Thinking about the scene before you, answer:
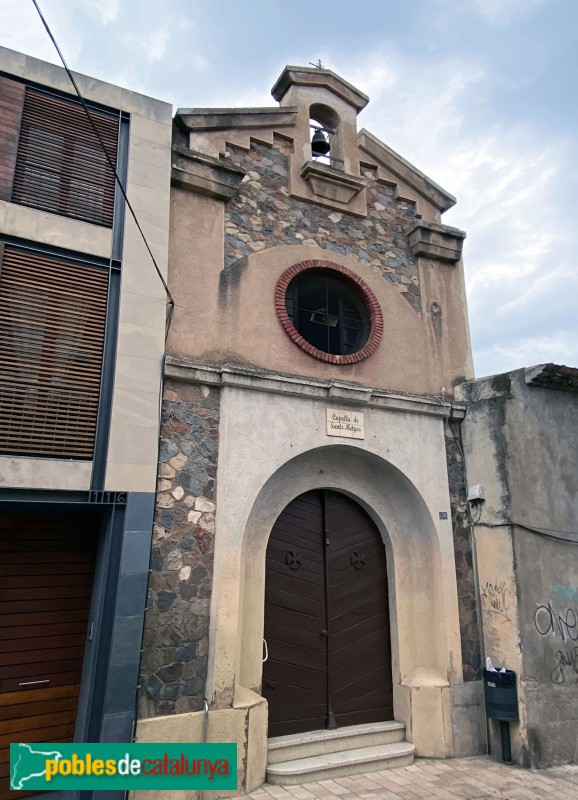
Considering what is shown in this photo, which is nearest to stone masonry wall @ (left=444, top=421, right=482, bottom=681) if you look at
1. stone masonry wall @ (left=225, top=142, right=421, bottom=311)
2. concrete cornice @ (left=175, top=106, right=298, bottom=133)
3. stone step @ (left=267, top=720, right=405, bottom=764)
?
stone step @ (left=267, top=720, right=405, bottom=764)

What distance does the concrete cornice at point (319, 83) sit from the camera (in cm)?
791

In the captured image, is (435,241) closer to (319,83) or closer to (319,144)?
(319,144)

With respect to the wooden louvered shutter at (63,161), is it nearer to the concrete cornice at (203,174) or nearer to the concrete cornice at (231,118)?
the concrete cornice at (203,174)

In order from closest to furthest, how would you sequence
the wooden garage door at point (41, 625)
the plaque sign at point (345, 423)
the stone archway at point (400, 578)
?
the wooden garage door at point (41, 625) → the stone archway at point (400, 578) → the plaque sign at point (345, 423)

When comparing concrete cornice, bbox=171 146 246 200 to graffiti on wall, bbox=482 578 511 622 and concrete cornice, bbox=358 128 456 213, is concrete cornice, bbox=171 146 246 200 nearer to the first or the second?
concrete cornice, bbox=358 128 456 213

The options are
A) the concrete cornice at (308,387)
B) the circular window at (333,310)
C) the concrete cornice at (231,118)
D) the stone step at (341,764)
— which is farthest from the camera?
the circular window at (333,310)

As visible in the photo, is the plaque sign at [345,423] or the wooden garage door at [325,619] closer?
the wooden garage door at [325,619]

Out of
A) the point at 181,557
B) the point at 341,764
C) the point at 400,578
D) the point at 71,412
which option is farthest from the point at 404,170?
the point at 341,764

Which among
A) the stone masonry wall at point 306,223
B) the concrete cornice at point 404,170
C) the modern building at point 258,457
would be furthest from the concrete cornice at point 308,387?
the concrete cornice at point 404,170

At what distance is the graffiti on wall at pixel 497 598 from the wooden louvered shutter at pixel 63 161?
6111 mm

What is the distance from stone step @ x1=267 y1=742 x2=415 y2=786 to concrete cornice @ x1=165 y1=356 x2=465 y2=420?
3.84 m

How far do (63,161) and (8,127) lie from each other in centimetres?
57

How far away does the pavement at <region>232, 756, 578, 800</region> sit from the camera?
196 inches

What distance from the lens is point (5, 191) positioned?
523 centimetres
